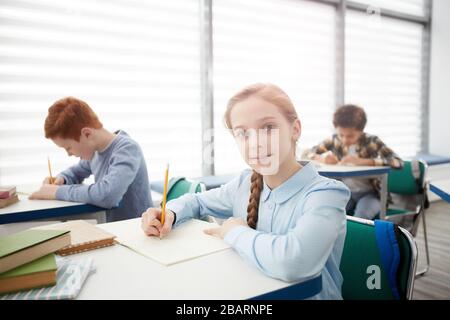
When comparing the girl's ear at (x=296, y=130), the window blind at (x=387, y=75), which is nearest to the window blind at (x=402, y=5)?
the window blind at (x=387, y=75)

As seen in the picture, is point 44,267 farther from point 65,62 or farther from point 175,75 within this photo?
point 175,75

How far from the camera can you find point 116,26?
321cm

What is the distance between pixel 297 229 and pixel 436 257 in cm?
288

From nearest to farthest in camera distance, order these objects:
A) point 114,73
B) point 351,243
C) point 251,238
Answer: point 251,238 < point 351,243 < point 114,73

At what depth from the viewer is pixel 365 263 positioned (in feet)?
3.76

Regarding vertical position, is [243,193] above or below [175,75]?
below

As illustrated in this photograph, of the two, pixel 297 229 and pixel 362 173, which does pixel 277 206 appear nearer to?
pixel 297 229

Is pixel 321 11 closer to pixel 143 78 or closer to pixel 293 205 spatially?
pixel 143 78

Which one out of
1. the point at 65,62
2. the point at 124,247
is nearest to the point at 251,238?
the point at 124,247

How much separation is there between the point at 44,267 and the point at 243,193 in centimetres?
67

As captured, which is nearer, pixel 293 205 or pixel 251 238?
pixel 251 238

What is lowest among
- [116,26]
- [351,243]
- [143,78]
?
[351,243]

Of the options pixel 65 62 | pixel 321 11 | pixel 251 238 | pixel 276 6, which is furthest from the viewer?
pixel 321 11

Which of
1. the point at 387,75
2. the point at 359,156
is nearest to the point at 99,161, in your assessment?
the point at 359,156
